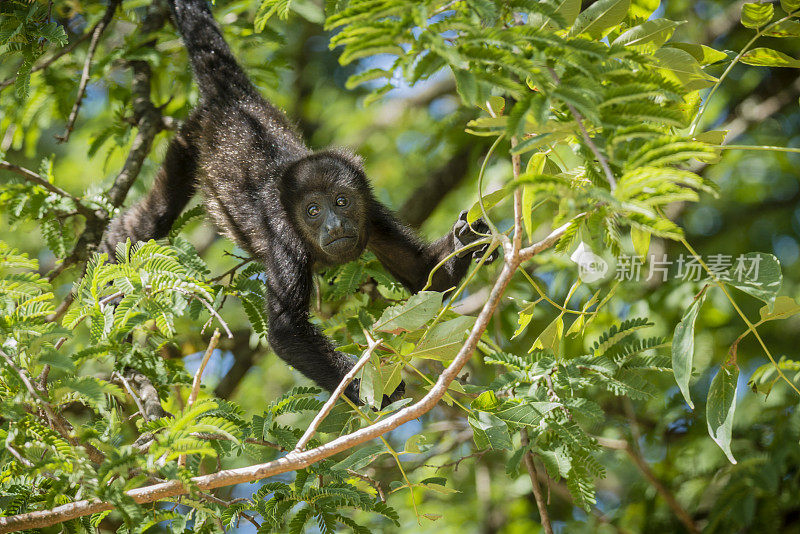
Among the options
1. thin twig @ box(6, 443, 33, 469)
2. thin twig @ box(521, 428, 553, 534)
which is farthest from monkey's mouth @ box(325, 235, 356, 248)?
thin twig @ box(6, 443, 33, 469)

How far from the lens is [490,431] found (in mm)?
2502

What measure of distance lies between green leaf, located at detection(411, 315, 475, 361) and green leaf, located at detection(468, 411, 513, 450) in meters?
0.23

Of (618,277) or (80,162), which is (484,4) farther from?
(80,162)

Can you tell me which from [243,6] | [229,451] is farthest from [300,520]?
[243,6]

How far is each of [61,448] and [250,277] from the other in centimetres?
199

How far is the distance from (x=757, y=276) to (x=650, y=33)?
2.91ft

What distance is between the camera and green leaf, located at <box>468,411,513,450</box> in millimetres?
2477

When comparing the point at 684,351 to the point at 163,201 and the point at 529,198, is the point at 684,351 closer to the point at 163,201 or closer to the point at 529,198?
the point at 529,198

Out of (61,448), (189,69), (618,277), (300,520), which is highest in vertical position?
(189,69)

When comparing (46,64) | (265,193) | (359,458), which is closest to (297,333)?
(265,193)

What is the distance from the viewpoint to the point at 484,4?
6.03 ft

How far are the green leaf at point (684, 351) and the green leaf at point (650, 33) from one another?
2.98 ft

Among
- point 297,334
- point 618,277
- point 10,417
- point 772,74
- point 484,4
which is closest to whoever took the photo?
point 484,4

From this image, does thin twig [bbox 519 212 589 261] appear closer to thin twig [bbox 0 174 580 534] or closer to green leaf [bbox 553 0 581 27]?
thin twig [bbox 0 174 580 534]
